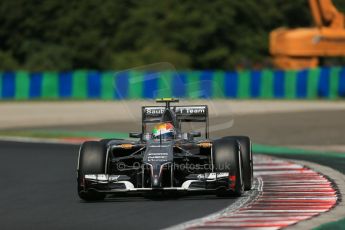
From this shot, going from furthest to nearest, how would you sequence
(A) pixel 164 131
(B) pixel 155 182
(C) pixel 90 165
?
(A) pixel 164 131 → (C) pixel 90 165 → (B) pixel 155 182

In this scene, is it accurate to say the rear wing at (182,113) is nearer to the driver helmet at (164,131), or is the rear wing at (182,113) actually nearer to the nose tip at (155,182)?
the driver helmet at (164,131)

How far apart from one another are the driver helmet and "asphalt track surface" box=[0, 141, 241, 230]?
2.92 feet

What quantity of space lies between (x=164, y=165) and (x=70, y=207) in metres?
1.29

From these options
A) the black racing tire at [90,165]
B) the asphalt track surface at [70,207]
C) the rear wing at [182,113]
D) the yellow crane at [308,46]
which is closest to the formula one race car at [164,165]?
the black racing tire at [90,165]

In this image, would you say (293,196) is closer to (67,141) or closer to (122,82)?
(122,82)

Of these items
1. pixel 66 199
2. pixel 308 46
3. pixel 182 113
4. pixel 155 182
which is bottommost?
pixel 66 199

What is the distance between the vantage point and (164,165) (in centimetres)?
1384

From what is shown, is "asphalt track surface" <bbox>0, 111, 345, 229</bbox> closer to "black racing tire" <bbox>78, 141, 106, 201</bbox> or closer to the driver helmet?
"black racing tire" <bbox>78, 141, 106, 201</bbox>

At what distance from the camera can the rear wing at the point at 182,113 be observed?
15578 millimetres

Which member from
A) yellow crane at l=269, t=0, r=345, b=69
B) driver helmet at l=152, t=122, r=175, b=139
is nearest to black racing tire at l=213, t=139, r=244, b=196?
driver helmet at l=152, t=122, r=175, b=139

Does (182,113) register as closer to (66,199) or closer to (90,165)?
(90,165)

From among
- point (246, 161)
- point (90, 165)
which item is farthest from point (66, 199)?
point (246, 161)

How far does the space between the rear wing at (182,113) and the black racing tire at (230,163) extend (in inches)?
54.9

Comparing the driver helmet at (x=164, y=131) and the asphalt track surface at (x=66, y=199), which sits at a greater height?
the driver helmet at (x=164, y=131)
